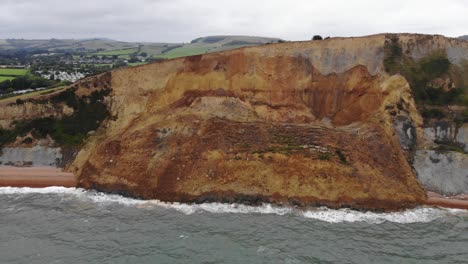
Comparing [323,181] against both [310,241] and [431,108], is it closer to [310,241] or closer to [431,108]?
[310,241]

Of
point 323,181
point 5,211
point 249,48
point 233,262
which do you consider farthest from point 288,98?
point 5,211

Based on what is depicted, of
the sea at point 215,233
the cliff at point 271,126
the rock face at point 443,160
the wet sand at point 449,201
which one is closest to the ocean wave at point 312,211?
the sea at point 215,233

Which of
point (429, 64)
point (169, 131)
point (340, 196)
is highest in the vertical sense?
point (429, 64)

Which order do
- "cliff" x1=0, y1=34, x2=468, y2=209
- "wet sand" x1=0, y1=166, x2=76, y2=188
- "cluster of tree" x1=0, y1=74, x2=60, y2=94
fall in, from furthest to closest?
"cluster of tree" x1=0, y1=74, x2=60, y2=94 < "wet sand" x1=0, y1=166, x2=76, y2=188 < "cliff" x1=0, y1=34, x2=468, y2=209

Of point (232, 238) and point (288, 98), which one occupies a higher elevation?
point (288, 98)

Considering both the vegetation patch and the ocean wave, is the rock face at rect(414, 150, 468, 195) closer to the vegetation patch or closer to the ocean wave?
the ocean wave

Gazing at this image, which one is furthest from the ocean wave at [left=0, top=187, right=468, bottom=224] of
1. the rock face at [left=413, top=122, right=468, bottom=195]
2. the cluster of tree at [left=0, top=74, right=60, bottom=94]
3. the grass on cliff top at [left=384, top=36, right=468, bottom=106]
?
the cluster of tree at [left=0, top=74, right=60, bottom=94]
